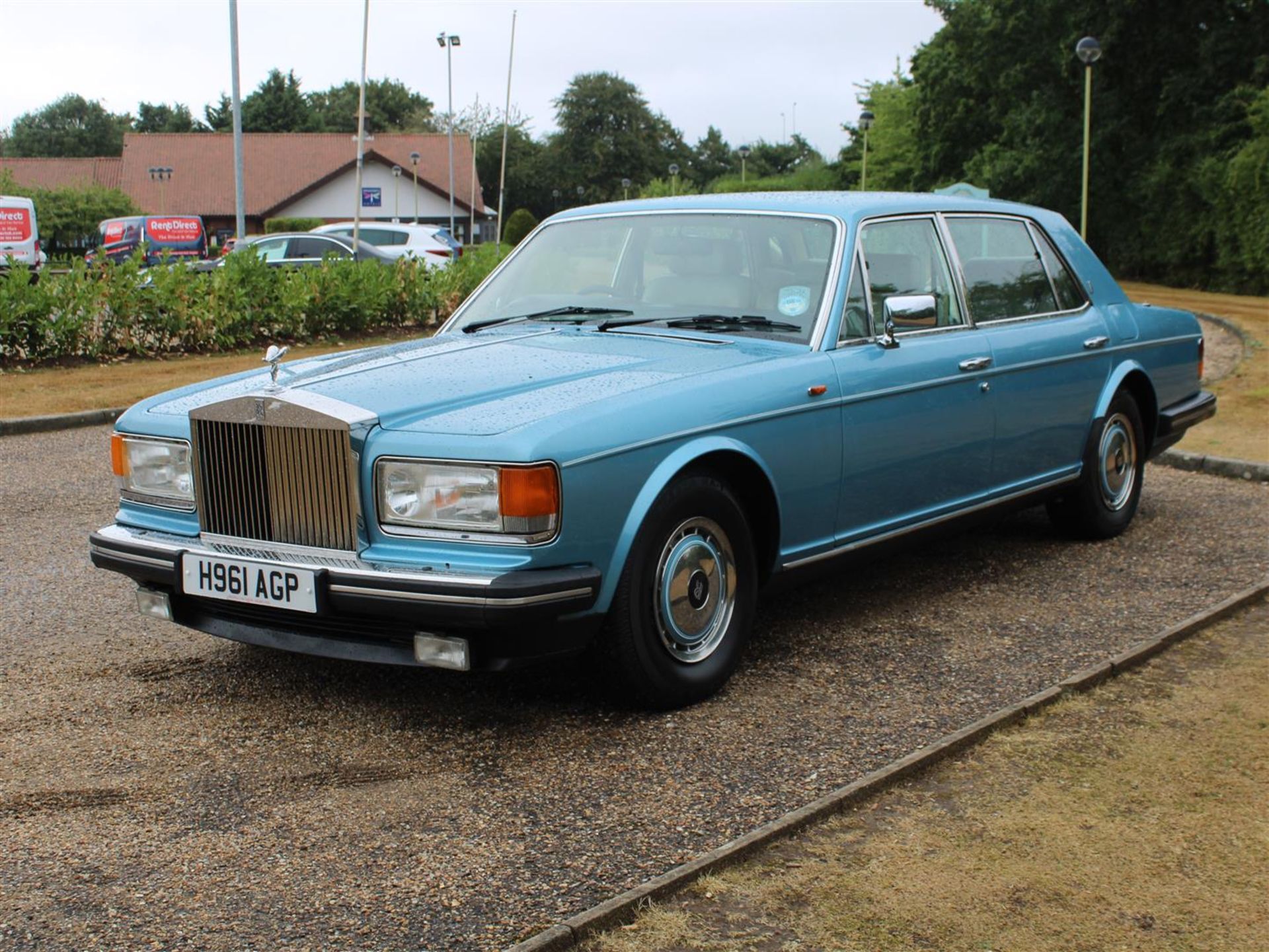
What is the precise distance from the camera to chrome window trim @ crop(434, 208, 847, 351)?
17.6 ft

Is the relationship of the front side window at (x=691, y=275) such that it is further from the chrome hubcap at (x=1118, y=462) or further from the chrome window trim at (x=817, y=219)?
the chrome hubcap at (x=1118, y=462)

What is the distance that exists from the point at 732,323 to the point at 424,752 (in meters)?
2.11

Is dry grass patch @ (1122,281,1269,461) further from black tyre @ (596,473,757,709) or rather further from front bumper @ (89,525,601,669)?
front bumper @ (89,525,601,669)

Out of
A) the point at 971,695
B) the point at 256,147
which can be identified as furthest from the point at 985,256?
the point at 256,147

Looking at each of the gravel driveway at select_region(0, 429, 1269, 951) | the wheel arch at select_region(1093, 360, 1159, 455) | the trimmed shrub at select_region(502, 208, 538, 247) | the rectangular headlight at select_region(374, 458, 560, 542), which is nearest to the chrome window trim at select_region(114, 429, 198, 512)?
the gravel driveway at select_region(0, 429, 1269, 951)

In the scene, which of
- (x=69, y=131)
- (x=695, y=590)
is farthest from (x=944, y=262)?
(x=69, y=131)

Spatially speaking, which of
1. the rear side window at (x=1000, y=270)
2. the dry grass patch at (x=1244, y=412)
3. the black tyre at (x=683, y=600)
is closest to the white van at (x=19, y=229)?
the dry grass patch at (x=1244, y=412)

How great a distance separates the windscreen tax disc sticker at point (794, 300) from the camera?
541cm

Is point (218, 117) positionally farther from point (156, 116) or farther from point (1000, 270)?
point (1000, 270)

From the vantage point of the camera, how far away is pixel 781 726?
452 cm

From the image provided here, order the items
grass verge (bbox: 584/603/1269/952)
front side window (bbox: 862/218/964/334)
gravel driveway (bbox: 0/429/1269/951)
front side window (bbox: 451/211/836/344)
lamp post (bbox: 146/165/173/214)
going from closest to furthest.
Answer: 1. grass verge (bbox: 584/603/1269/952)
2. gravel driveway (bbox: 0/429/1269/951)
3. front side window (bbox: 451/211/836/344)
4. front side window (bbox: 862/218/964/334)
5. lamp post (bbox: 146/165/173/214)

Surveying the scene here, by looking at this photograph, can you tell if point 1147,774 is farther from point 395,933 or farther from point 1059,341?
point 1059,341

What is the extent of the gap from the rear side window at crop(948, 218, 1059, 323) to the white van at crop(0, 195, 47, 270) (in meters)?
30.8

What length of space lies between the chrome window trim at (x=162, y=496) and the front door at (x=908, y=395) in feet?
7.61
